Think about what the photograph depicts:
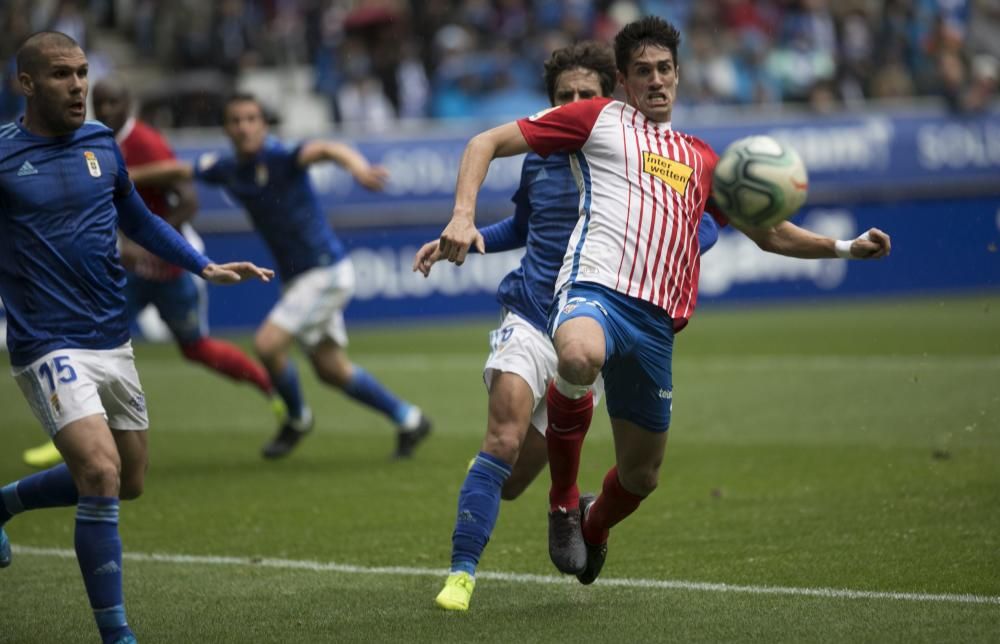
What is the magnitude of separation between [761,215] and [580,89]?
1.41 m

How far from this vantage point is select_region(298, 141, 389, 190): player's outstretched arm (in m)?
9.56

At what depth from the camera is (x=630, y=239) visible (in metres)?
6.20

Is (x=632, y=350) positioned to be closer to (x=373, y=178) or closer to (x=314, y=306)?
(x=373, y=178)

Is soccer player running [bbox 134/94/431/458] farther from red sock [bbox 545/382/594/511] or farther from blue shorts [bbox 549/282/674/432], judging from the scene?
blue shorts [bbox 549/282/674/432]

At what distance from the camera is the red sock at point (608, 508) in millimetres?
6625

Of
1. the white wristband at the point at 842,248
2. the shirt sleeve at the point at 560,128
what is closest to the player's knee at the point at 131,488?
the shirt sleeve at the point at 560,128

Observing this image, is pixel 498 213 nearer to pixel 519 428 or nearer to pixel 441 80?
pixel 441 80

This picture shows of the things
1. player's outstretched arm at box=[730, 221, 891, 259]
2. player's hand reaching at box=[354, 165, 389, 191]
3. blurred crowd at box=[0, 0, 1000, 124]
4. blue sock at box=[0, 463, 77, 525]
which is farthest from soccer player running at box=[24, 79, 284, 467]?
blurred crowd at box=[0, 0, 1000, 124]

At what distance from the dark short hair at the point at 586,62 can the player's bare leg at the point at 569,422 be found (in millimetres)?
1629

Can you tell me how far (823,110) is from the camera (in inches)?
892

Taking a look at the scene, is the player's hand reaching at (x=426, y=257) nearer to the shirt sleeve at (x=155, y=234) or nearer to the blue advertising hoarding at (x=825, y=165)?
the shirt sleeve at (x=155, y=234)

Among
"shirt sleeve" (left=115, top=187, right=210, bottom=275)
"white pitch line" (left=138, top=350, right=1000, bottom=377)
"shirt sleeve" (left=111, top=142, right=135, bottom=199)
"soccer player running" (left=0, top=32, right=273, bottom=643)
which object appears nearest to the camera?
"soccer player running" (left=0, top=32, right=273, bottom=643)

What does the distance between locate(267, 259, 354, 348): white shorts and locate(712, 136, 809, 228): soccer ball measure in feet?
16.7

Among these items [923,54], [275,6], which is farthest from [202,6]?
[923,54]
